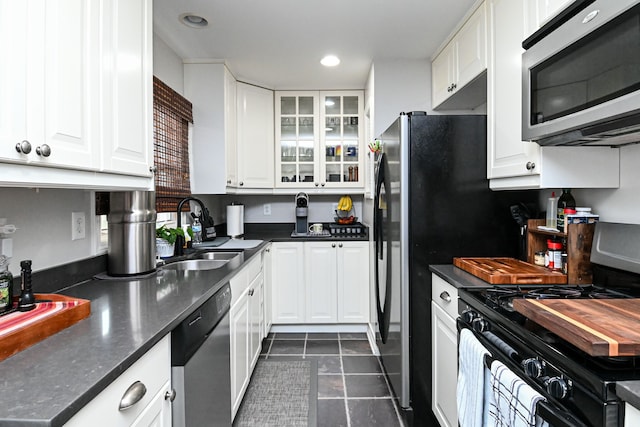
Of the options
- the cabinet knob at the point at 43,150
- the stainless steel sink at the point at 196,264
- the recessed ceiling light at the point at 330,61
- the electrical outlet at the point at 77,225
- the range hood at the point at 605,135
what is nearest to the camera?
the cabinet knob at the point at 43,150

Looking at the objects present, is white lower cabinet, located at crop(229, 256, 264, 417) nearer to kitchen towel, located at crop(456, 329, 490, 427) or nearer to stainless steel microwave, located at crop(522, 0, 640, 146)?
kitchen towel, located at crop(456, 329, 490, 427)

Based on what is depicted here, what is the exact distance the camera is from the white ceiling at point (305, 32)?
206cm

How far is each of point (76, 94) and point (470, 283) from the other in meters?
1.61

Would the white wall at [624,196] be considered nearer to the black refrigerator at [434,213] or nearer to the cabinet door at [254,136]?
the black refrigerator at [434,213]

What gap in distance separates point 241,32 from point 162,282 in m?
1.73

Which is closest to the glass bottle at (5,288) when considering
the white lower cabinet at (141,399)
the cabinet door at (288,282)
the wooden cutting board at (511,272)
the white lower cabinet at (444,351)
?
the white lower cabinet at (141,399)

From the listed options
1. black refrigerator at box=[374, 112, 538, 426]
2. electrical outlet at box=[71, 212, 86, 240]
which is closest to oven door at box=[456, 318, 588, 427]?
black refrigerator at box=[374, 112, 538, 426]

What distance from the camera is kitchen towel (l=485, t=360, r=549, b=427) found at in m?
0.90

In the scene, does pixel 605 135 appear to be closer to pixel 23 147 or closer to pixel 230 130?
pixel 23 147

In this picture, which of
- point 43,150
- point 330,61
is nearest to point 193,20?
point 330,61

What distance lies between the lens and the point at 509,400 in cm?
100

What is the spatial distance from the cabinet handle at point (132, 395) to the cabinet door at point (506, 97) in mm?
1619

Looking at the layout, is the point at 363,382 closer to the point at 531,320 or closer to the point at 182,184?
the point at 531,320

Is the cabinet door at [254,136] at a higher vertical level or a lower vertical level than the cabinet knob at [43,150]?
higher
